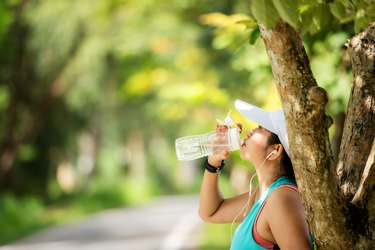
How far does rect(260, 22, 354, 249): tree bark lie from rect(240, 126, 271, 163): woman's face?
238 millimetres

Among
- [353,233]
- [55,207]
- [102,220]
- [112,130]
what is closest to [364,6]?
[353,233]

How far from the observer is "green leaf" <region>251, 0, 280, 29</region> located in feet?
9.38

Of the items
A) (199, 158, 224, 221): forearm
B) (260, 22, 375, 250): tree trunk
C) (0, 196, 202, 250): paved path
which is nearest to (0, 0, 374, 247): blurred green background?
(0, 196, 202, 250): paved path

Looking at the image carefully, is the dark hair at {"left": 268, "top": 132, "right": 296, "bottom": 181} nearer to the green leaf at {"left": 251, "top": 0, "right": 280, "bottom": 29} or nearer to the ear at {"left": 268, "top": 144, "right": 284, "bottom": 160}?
the ear at {"left": 268, "top": 144, "right": 284, "bottom": 160}

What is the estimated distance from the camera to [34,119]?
91.4 ft

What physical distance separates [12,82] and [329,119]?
80.5 ft

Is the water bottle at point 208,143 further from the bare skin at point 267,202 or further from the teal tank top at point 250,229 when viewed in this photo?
the teal tank top at point 250,229

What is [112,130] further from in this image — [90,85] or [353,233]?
[353,233]

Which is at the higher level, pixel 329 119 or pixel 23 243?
pixel 329 119

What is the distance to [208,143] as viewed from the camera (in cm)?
411

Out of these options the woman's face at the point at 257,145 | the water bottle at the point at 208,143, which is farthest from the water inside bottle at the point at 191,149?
the woman's face at the point at 257,145

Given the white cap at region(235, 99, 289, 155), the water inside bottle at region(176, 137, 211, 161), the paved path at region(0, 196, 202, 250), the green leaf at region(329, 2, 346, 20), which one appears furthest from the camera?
the paved path at region(0, 196, 202, 250)

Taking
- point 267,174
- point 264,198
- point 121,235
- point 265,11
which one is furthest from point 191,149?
point 121,235

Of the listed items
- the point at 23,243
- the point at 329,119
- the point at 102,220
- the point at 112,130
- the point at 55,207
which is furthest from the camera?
the point at 112,130
